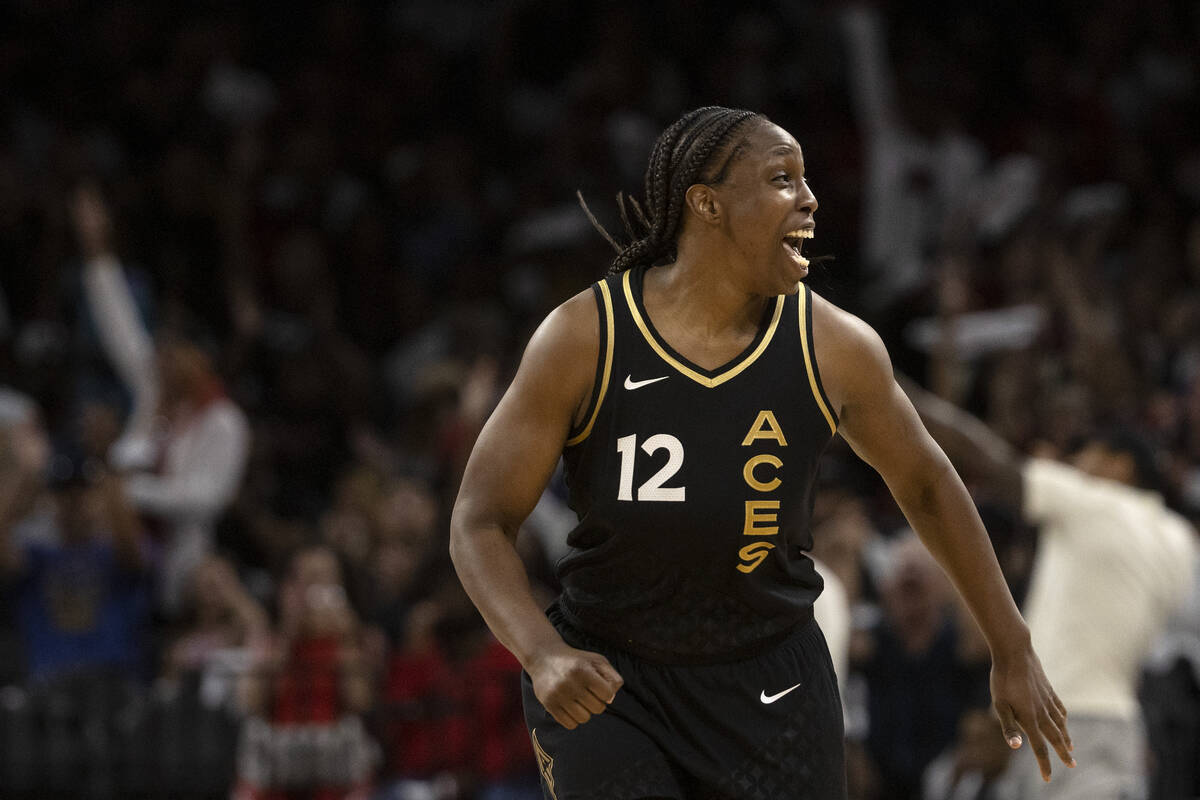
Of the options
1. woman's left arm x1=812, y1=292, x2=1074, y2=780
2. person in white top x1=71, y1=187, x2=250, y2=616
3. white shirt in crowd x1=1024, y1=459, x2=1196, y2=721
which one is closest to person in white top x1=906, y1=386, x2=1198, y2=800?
white shirt in crowd x1=1024, y1=459, x2=1196, y2=721

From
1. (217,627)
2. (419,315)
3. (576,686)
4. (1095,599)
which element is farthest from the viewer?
(419,315)

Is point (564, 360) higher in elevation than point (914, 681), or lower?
higher

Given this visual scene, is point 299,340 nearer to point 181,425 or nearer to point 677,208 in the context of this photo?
point 181,425

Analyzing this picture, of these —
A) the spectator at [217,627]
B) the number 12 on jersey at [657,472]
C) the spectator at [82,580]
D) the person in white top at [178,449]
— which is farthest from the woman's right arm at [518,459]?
the person in white top at [178,449]

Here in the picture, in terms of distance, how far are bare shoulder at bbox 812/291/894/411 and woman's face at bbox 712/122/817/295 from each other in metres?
0.13

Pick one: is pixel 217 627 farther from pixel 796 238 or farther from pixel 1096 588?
pixel 796 238

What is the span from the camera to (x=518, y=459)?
3.21 meters

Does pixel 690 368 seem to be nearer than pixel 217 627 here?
Yes

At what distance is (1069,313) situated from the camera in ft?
30.4

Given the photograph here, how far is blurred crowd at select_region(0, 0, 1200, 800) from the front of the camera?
24.0 feet

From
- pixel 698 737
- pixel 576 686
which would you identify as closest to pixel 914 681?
pixel 698 737

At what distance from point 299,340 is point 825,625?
5129 mm

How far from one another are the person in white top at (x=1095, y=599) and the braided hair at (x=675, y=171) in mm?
2529

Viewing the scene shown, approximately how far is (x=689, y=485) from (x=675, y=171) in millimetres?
602
